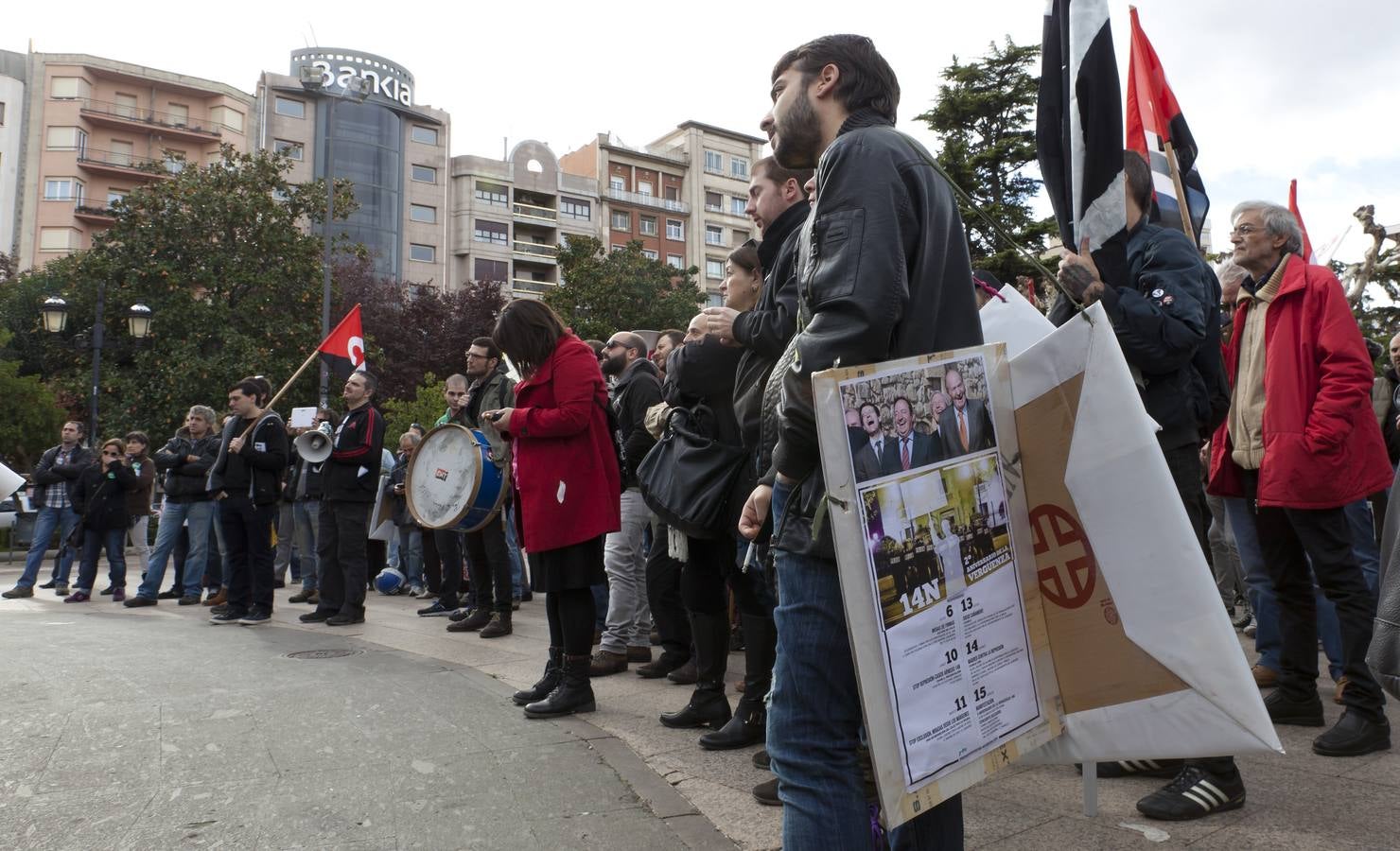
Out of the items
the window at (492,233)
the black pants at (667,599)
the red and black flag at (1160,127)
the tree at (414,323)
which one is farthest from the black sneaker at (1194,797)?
the window at (492,233)

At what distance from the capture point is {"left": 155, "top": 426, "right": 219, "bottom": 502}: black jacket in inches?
423

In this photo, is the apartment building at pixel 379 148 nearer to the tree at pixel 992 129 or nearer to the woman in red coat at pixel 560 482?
the tree at pixel 992 129

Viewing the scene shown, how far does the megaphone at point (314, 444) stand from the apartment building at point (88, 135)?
52783mm

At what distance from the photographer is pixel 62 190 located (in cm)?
5634

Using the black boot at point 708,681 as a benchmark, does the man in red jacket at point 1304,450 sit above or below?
above

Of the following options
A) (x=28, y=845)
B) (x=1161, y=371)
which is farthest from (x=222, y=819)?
(x=1161, y=371)

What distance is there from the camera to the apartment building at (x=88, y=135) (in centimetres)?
5628

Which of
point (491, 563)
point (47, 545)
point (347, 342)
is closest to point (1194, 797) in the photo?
point (491, 563)

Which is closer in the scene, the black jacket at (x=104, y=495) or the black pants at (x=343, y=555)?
the black pants at (x=343, y=555)

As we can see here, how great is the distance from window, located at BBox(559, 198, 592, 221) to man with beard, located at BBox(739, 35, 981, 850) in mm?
68490

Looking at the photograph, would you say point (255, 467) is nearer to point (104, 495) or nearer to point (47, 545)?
point (104, 495)

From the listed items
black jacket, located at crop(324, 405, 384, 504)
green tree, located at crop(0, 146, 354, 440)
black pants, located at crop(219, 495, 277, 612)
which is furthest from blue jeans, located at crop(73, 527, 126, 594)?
green tree, located at crop(0, 146, 354, 440)

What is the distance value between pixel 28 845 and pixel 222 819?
1.82 feet

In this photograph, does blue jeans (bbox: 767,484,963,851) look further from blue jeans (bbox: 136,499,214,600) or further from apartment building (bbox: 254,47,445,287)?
apartment building (bbox: 254,47,445,287)
